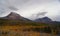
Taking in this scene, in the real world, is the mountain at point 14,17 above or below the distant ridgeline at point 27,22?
above

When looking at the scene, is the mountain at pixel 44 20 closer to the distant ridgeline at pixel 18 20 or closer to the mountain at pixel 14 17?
the distant ridgeline at pixel 18 20

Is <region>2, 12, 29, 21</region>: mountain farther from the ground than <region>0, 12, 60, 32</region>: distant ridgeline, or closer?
farther from the ground

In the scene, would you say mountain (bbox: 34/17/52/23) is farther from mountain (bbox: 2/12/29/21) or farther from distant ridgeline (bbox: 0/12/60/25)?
mountain (bbox: 2/12/29/21)

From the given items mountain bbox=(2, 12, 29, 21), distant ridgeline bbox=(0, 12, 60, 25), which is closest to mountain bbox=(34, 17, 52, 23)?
distant ridgeline bbox=(0, 12, 60, 25)

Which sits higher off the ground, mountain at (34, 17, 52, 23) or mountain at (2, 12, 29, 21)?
mountain at (2, 12, 29, 21)

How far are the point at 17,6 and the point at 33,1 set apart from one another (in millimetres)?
636

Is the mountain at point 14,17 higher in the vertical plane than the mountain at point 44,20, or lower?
higher

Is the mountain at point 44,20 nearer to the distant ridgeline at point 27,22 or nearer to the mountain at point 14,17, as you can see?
the distant ridgeline at point 27,22

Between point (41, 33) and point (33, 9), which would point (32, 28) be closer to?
point (41, 33)

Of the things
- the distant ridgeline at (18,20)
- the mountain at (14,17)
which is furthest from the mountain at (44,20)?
the mountain at (14,17)

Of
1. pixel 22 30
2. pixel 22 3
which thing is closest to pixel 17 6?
pixel 22 3

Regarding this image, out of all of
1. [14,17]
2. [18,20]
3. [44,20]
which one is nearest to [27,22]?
[18,20]

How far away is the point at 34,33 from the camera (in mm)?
4426

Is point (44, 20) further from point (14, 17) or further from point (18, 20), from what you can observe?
point (14, 17)
